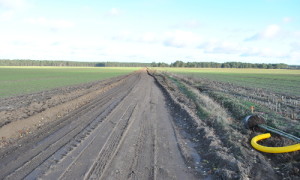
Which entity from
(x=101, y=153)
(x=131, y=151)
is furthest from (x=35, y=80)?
(x=131, y=151)

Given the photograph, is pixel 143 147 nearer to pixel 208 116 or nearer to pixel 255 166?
pixel 255 166

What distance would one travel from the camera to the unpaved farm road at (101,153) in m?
6.39

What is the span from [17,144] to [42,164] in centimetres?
254

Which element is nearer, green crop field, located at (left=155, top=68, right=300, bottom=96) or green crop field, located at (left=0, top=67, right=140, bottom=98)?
green crop field, located at (left=0, top=67, right=140, bottom=98)

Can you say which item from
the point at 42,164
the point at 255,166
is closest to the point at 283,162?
the point at 255,166

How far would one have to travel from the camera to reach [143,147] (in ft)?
27.8

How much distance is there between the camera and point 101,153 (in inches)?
307

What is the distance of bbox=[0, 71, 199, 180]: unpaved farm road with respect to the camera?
6.39 m

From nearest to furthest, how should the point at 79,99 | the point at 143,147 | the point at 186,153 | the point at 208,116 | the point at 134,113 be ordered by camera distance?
the point at 186,153, the point at 143,147, the point at 208,116, the point at 134,113, the point at 79,99

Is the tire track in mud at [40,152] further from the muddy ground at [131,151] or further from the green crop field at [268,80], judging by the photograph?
the green crop field at [268,80]

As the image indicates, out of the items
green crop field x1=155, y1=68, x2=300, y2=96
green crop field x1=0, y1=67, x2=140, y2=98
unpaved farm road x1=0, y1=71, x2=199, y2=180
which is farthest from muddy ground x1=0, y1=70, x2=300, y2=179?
green crop field x1=155, y1=68, x2=300, y2=96

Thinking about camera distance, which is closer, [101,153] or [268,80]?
[101,153]

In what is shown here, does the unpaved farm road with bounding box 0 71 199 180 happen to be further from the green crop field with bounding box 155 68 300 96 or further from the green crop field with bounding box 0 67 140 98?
the green crop field with bounding box 155 68 300 96

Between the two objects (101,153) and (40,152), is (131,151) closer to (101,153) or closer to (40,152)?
(101,153)
